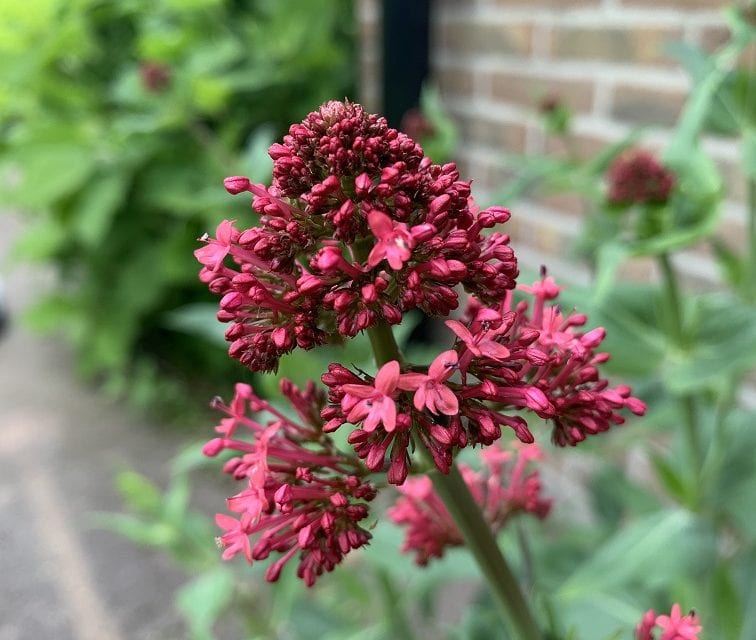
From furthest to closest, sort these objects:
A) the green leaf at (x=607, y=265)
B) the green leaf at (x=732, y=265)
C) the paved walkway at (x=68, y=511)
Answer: the paved walkway at (x=68, y=511) < the green leaf at (x=732, y=265) < the green leaf at (x=607, y=265)

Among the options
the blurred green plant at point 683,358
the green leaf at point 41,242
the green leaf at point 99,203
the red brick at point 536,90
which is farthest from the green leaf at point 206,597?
the green leaf at point 41,242

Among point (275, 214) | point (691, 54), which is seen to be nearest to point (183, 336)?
point (691, 54)

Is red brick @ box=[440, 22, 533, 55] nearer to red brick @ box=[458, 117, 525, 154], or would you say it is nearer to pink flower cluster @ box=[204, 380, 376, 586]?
red brick @ box=[458, 117, 525, 154]

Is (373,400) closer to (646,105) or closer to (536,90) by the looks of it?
(646,105)

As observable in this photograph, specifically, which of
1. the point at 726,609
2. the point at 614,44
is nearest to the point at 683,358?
the point at 726,609

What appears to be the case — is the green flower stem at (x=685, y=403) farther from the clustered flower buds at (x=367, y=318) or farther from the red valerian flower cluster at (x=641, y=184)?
the clustered flower buds at (x=367, y=318)

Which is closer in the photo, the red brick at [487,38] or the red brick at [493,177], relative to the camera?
the red brick at [487,38]
